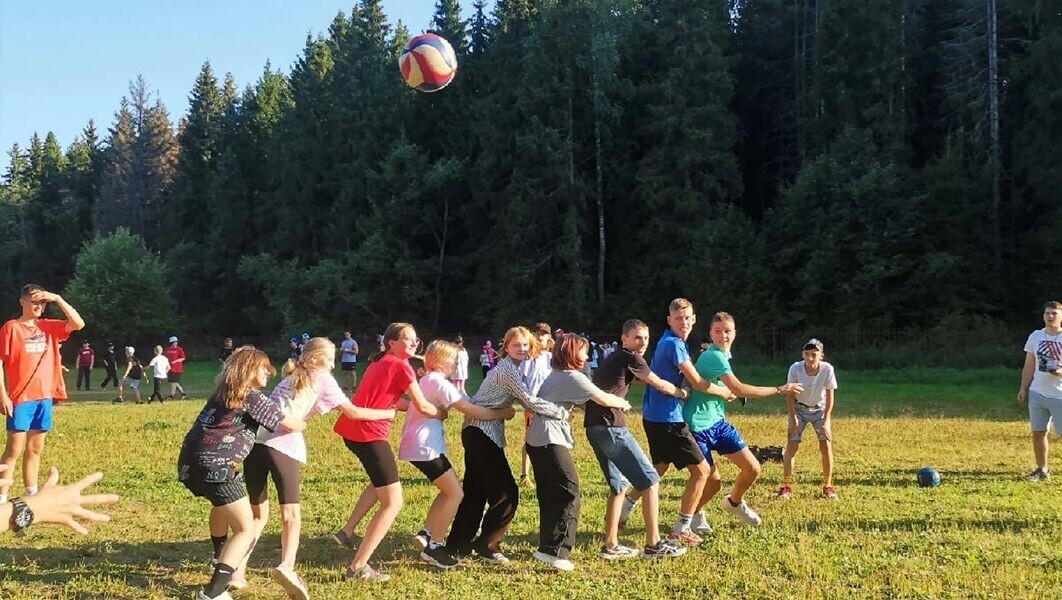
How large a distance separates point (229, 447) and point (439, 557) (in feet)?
6.38

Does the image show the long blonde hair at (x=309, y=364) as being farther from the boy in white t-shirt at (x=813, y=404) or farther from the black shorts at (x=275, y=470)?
the boy in white t-shirt at (x=813, y=404)

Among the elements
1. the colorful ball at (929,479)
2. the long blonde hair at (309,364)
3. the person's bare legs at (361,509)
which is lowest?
the colorful ball at (929,479)

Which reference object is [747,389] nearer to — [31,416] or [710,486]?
[710,486]

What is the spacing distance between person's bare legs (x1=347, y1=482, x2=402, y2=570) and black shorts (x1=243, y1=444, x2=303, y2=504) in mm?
628

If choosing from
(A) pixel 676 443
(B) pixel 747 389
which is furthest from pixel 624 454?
(B) pixel 747 389

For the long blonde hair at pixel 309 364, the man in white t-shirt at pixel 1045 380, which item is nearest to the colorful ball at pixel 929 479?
the man in white t-shirt at pixel 1045 380

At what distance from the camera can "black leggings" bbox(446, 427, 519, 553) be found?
665cm

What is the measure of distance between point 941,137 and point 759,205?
32.0 feet

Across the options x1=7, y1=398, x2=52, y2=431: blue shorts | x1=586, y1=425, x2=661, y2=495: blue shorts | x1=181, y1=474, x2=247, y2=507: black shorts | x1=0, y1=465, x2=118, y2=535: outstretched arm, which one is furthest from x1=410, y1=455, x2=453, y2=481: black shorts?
x1=7, y1=398, x2=52, y2=431: blue shorts

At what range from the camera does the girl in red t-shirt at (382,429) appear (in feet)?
20.2

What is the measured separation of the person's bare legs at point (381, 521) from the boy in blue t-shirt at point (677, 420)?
203 cm

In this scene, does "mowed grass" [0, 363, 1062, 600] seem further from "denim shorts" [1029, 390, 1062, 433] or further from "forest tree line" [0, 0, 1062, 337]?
"forest tree line" [0, 0, 1062, 337]

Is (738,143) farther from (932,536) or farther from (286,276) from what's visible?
(932,536)

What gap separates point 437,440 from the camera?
21.1ft
